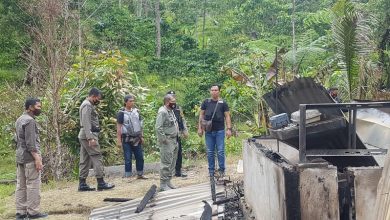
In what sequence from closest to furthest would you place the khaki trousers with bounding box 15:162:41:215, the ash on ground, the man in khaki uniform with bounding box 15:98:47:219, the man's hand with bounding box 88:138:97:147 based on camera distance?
1. the ash on ground
2. the man in khaki uniform with bounding box 15:98:47:219
3. the khaki trousers with bounding box 15:162:41:215
4. the man's hand with bounding box 88:138:97:147

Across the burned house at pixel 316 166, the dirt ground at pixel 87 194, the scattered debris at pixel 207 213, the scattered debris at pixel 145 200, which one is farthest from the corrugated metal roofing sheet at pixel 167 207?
the burned house at pixel 316 166

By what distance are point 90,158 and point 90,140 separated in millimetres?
500

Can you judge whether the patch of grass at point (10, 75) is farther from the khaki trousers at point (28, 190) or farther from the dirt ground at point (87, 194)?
the khaki trousers at point (28, 190)

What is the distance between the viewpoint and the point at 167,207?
29.1 feet

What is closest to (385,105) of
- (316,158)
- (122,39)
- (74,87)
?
(316,158)

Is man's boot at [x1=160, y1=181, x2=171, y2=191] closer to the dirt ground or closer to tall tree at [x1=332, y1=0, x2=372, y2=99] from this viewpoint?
the dirt ground

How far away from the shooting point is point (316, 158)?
574 centimetres

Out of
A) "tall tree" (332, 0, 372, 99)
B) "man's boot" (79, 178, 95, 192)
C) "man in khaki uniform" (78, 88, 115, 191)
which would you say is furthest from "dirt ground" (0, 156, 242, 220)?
"tall tree" (332, 0, 372, 99)

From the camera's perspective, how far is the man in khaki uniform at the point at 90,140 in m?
10.1

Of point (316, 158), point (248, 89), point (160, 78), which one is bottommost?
point (316, 158)

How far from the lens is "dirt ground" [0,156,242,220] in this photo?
9.35 m

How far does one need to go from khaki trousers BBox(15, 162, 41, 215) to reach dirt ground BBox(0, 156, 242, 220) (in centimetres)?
34

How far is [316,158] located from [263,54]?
33.8ft

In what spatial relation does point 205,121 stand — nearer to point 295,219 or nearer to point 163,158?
point 163,158
